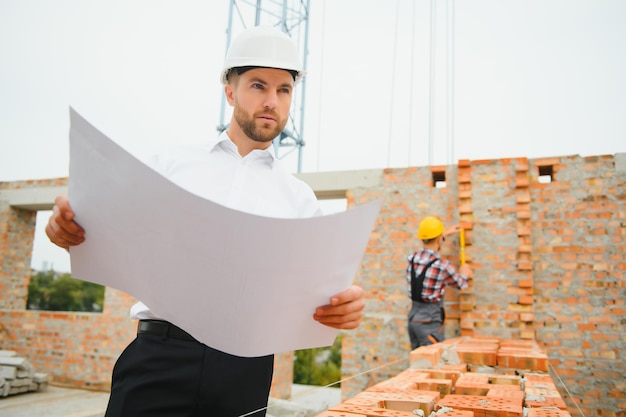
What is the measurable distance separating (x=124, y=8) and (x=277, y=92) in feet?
19.3

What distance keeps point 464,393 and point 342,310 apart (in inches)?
57.2

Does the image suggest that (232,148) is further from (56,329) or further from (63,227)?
(56,329)

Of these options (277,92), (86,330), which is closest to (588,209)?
(277,92)

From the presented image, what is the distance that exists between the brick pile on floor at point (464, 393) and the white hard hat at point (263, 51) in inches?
43.1

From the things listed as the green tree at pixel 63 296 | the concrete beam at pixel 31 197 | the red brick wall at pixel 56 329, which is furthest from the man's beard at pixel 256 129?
the green tree at pixel 63 296

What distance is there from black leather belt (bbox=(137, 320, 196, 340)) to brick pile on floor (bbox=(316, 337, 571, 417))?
0.54m

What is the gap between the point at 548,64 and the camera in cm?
880

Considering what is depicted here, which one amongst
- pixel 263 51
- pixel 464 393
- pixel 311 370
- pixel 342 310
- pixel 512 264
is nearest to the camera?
pixel 342 310

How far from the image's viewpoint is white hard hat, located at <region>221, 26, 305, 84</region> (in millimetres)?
1317

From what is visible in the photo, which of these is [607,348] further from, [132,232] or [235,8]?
[235,8]

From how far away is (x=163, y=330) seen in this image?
1189 mm

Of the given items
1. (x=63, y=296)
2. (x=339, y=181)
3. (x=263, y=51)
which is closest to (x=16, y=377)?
(x=339, y=181)

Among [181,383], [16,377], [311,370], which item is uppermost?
[181,383]

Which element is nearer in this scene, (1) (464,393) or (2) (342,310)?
(2) (342,310)
